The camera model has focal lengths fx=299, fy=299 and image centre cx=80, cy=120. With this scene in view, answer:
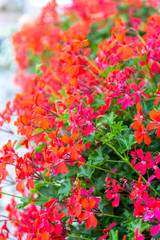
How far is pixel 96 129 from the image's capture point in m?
0.84

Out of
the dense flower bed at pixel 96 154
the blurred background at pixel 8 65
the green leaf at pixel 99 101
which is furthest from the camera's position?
the blurred background at pixel 8 65

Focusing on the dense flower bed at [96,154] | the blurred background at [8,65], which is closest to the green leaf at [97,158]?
the dense flower bed at [96,154]

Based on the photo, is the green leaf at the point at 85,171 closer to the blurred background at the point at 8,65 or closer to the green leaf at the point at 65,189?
the green leaf at the point at 65,189

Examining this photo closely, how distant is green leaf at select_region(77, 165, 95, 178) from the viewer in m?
0.82

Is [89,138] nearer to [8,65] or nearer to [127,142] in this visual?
[127,142]

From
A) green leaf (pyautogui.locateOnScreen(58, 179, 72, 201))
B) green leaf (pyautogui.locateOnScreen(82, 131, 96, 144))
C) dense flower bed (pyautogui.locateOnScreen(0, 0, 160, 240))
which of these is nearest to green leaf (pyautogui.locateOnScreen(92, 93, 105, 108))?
dense flower bed (pyautogui.locateOnScreen(0, 0, 160, 240))

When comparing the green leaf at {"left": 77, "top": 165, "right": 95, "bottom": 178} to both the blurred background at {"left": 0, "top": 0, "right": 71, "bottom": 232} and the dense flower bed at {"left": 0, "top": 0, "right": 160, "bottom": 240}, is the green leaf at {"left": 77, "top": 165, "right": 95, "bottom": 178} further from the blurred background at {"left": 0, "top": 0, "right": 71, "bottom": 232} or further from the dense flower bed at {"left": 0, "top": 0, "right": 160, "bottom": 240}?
the blurred background at {"left": 0, "top": 0, "right": 71, "bottom": 232}

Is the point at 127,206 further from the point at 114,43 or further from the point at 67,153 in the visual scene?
the point at 114,43

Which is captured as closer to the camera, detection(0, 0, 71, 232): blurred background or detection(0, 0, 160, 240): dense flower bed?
detection(0, 0, 160, 240): dense flower bed

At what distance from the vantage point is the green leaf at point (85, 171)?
32.4 inches

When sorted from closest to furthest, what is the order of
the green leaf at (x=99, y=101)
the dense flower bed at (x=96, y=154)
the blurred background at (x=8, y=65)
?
1. the dense flower bed at (x=96, y=154)
2. the green leaf at (x=99, y=101)
3. the blurred background at (x=8, y=65)

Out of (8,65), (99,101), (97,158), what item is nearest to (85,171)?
(97,158)

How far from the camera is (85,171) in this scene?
846 mm

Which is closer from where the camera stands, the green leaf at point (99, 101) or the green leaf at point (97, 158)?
the green leaf at point (97, 158)
